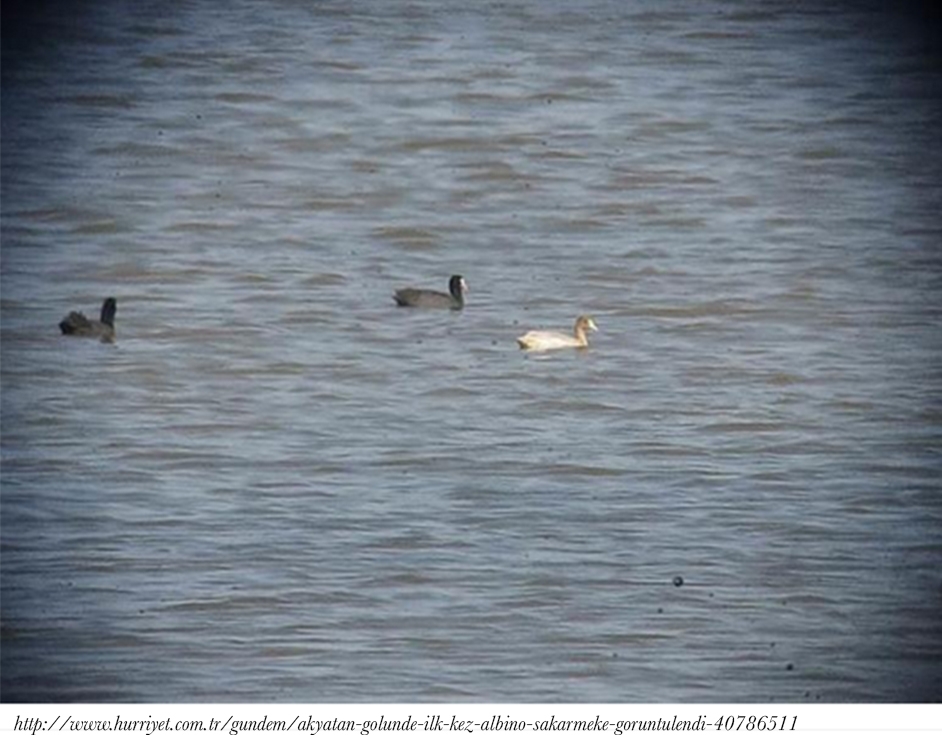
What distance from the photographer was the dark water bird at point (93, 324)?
25.6ft

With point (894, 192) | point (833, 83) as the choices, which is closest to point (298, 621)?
point (894, 192)

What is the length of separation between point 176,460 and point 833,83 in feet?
12.7

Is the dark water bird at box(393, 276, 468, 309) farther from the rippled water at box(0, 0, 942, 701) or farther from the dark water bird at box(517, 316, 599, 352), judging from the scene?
the dark water bird at box(517, 316, 599, 352)

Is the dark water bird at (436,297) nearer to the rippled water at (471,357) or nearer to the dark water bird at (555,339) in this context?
the rippled water at (471,357)

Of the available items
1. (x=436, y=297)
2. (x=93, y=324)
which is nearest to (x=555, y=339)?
(x=436, y=297)

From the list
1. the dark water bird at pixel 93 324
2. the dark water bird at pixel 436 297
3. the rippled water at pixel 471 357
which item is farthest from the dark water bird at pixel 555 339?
the dark water bird at pixel 93 324

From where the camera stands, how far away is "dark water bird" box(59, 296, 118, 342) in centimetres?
780

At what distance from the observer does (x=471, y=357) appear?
7.88 meters

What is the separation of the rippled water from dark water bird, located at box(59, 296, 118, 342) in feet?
0.22

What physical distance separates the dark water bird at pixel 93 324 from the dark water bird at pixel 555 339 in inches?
57.3

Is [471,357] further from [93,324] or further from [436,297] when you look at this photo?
[93,324]

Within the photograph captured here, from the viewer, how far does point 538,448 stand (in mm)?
6961

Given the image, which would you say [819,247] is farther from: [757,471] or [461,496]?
[461,496]

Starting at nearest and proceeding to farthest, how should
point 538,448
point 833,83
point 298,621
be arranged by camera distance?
1. point 298,621
2. point 538,448
3. point 833,83
